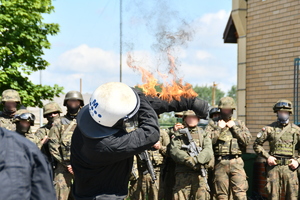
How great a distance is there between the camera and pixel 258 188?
10070mm

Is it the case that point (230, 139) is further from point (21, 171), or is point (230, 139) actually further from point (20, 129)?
point (21, 171)

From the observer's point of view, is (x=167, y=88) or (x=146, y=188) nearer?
(x=167, y=88)

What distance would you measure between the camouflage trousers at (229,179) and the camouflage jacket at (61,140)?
9.11ft

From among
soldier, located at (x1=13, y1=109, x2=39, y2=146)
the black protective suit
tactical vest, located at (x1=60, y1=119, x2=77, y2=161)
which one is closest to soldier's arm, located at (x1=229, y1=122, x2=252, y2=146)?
tactical vest, located at (x1=60, y1=119, x2=77, y2=161)

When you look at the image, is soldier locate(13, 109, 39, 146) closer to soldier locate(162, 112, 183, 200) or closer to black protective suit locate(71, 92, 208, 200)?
soldier locate(162, 112, 183, 200)

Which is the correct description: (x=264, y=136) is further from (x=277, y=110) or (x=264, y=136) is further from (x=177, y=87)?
(x=177, y=87)

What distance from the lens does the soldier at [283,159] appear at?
856cm

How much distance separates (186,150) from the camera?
8.34 m

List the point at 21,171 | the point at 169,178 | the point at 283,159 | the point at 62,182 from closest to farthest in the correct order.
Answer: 1. the point at 21,171
2. the point at 62,182
3. the point at 283,159
4. the point at 169,178

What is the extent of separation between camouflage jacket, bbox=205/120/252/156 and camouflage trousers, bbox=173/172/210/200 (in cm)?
84

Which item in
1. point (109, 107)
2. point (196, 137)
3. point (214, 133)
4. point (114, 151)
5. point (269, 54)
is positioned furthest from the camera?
point (269, 54)

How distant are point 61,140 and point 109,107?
4.77 metres

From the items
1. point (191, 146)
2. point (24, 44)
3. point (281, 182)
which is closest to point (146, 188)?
point (191, 146)

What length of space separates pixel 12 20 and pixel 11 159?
18.4 m
